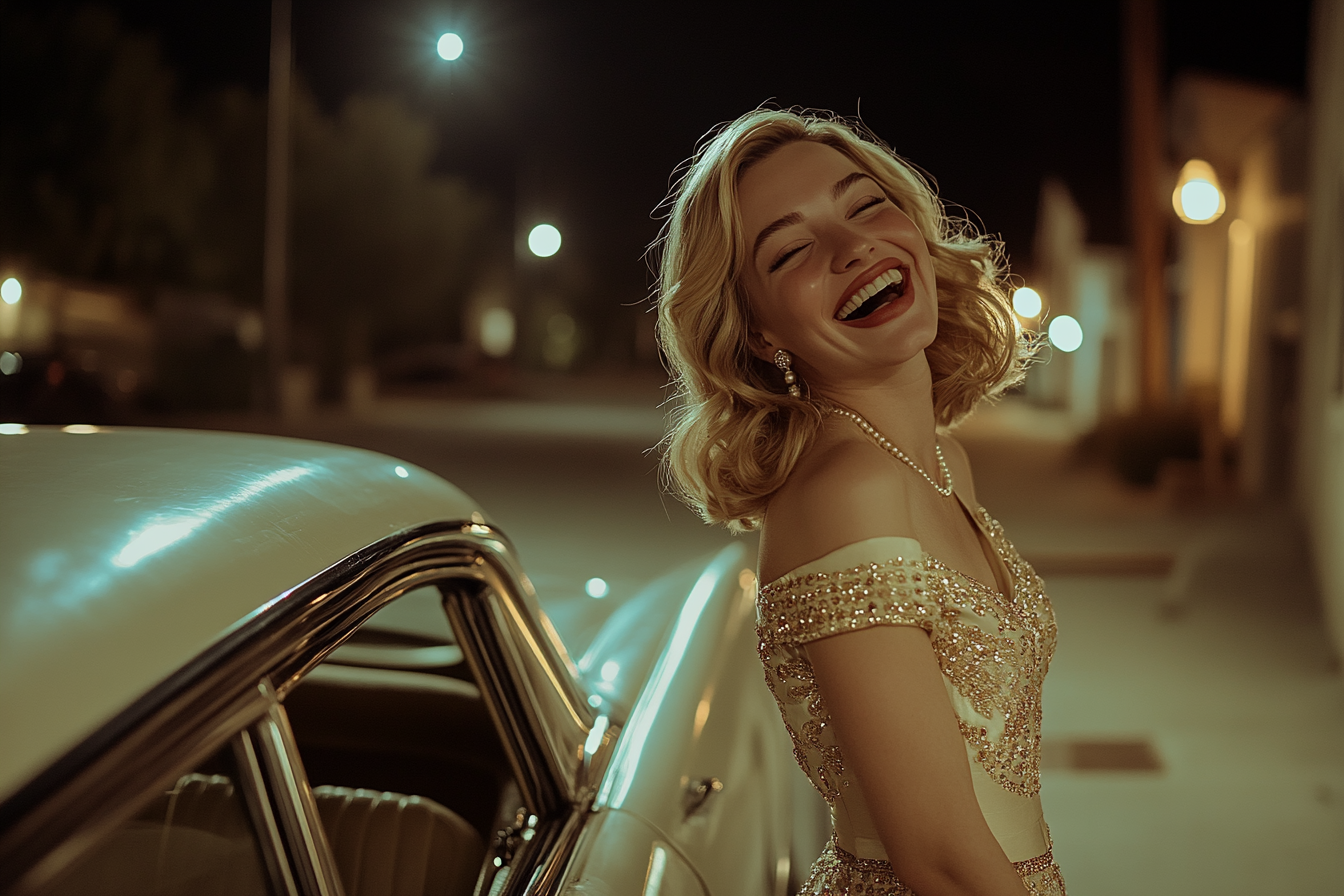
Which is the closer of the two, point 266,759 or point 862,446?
point 266,759

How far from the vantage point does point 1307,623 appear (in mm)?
6906

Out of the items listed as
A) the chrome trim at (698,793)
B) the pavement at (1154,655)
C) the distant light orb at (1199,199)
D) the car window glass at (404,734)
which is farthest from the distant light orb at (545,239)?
the chrome trim at (698,793)

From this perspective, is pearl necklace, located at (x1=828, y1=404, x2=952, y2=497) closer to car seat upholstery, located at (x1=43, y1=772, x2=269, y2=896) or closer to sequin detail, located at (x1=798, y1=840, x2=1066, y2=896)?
sequin detail, located at (x1=798, y1=840, x2=1066, y2=896)

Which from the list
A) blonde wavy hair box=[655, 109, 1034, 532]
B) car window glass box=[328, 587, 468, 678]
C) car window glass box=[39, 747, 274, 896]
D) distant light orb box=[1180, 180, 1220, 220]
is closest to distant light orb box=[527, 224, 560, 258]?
distant light orb box=[1180, 180, 1220, 220]

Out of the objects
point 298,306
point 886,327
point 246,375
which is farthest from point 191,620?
point 298,306

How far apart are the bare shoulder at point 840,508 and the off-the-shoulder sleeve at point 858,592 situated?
0.02m

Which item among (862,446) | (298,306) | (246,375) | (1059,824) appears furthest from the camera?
(298,306)

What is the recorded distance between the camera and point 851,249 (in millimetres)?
1662

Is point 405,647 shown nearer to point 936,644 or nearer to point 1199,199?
point 936,644

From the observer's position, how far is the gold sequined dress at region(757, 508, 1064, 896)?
143cm

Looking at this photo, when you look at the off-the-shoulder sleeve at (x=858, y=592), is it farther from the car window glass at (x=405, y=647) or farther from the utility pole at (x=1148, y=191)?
the utility pole at (x=1148, y=191)

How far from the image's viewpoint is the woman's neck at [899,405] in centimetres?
171

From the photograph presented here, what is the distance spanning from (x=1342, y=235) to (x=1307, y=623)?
231 cm

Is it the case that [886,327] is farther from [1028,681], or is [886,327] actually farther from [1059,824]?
[1059,824]
